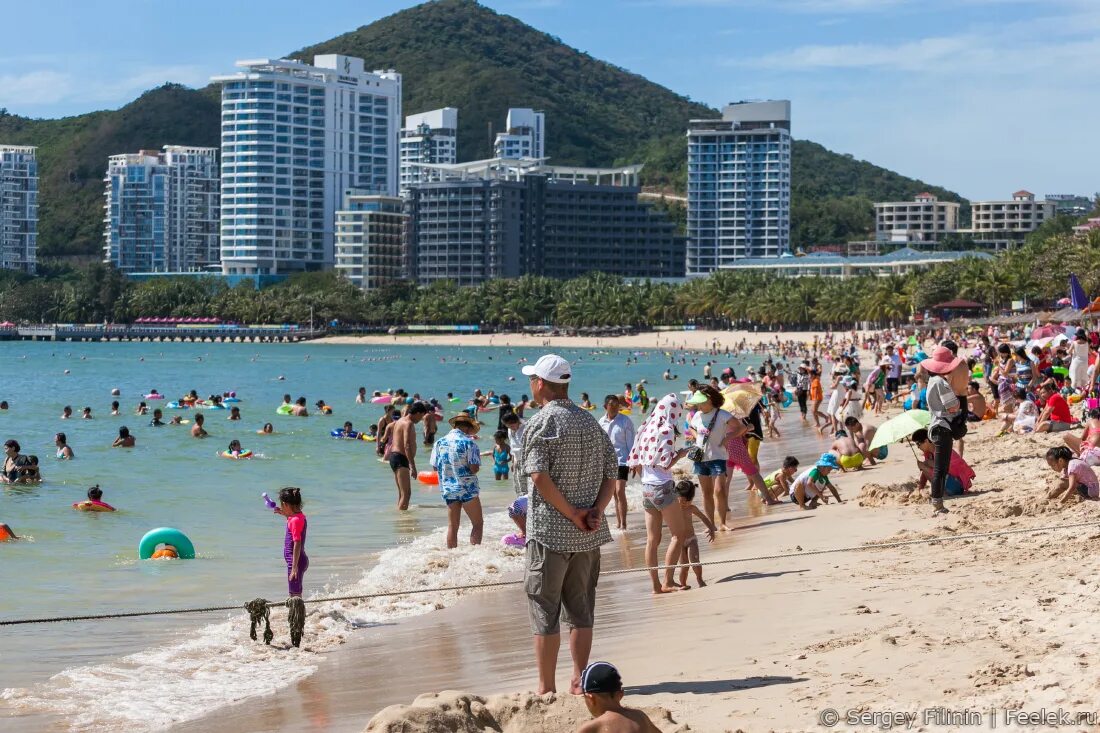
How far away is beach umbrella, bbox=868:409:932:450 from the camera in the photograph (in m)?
13.4

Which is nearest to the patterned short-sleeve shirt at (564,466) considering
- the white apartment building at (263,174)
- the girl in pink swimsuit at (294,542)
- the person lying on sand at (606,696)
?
the person lying on sand at (606,696)

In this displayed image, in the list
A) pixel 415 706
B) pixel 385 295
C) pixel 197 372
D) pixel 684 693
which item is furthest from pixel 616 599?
pixel 385 295

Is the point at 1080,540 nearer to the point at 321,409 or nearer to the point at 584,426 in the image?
the point at 584,426

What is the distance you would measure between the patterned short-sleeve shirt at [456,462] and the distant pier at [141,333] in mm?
148985

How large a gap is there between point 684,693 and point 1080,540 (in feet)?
12.9

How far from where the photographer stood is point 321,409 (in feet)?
132

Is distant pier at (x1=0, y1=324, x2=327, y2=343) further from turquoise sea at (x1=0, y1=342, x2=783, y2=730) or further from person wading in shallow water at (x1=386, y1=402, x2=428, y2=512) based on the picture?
person wading in shallow water at (x1=386, y1=402, x2=428, y2=512)

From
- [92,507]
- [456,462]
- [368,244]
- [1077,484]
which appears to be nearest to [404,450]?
[456,462]

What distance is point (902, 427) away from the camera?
Result: 44.8 feet

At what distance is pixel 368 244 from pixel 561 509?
6928 inches

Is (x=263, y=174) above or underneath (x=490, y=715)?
above

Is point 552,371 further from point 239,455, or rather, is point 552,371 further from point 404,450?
point 239,455


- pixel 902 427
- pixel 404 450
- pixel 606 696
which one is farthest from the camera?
pixel 404 450

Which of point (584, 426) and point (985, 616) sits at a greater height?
point (584, 426)
